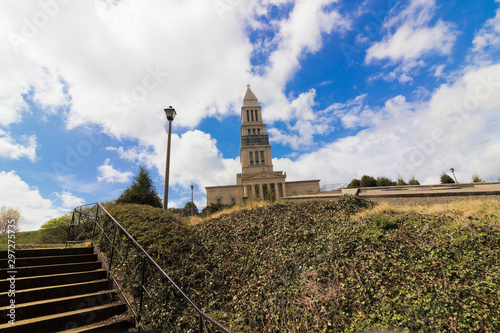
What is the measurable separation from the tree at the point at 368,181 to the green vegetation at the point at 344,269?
2471 centimetres

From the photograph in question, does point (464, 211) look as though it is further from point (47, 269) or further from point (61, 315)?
point (47, 269)

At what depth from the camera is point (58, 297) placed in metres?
4.05

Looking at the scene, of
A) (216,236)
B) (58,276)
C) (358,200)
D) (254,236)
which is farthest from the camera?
(358,200)

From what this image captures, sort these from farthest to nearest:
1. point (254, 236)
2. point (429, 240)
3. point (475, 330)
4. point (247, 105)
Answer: point (247, 105) → point (254, 236) → point (429, 240) → point (475, 330)

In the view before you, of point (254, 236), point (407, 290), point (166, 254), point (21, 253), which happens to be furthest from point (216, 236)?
point (407, 290)

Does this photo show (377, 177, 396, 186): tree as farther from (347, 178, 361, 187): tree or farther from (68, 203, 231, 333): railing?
(68, 203, 231, 333): railing

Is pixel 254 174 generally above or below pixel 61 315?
above

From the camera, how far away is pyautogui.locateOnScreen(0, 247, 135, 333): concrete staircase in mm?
3416

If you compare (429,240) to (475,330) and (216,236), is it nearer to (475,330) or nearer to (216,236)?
(475,330)

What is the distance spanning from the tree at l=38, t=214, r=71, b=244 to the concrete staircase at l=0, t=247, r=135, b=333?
7819 millimetres

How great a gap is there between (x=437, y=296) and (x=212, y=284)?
4592mm

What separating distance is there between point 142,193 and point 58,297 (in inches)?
416

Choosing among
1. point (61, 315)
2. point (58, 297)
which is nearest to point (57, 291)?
point (58, 297)

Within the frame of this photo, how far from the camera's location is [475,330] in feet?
10.6
